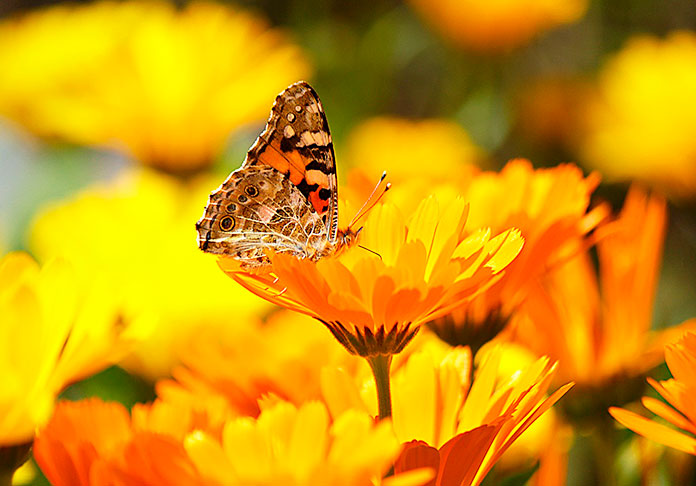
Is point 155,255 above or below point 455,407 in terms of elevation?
below

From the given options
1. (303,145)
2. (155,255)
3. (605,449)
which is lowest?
(155,255)

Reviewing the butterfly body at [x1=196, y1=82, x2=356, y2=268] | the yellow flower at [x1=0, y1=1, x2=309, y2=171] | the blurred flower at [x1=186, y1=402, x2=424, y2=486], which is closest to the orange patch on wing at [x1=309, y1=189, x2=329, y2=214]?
the butterfly body at [x1=196, y1=82, x2=356, y2=268]

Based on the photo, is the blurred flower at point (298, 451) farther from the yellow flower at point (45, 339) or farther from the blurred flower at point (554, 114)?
the blurred flower at point (554, 114)

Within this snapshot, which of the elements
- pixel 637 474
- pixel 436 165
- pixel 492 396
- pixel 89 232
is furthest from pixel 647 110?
pixel 492 396

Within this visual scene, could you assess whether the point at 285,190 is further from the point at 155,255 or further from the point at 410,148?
the point at 410,148

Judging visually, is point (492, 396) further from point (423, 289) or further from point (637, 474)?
point (637, 474)

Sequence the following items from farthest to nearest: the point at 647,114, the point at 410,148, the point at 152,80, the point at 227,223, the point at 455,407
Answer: the point at 410,148
the point at 647,114
the point at 152,80
the point at 227,223
the point at 455,407

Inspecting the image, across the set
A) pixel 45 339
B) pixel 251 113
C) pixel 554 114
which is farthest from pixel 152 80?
pixel 45 339
